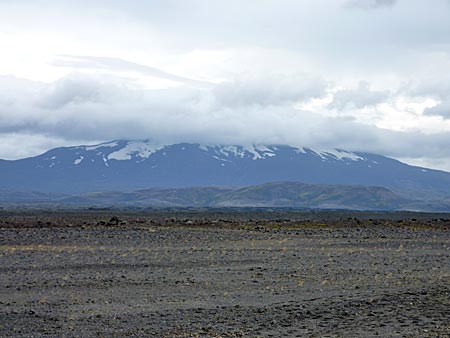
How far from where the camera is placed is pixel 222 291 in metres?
18.7

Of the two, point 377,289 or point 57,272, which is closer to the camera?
point 377,289

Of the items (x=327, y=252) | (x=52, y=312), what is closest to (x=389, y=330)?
(x=52, y=312)

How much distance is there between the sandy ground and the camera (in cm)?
1366

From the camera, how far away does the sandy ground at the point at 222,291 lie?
44.8ft

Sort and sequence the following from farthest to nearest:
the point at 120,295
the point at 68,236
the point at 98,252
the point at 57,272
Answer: the point at 68,236, the point at 98,252, the point at 57,272, the point at 120,295

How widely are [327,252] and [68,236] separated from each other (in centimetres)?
1632

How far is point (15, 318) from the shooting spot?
1445cm

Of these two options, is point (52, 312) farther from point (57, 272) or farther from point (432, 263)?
point (432, 263)

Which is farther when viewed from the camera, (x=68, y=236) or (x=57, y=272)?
(x=68, y=236)

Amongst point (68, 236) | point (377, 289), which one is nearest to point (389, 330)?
point (377, 289)

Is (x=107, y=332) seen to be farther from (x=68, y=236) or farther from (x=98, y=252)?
(x=68, y=236)

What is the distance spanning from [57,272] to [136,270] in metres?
2.53

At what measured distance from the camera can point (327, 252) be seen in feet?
101

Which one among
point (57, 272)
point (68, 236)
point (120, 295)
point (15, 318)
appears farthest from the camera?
point (68, 236)
